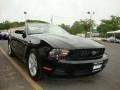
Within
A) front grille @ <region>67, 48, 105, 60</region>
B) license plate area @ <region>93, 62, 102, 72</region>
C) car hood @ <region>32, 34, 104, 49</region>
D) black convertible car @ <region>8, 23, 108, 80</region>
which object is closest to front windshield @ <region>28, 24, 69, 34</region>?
black convertible car @ <region>8, 23, 108, 80</region>

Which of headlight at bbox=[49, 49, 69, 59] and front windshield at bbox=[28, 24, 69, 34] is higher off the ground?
front windshield at bbox=[28, 24, 69, 34]

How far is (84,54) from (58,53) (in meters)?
0.60

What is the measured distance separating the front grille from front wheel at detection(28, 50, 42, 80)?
0.73 m

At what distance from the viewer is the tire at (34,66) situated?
550 cm

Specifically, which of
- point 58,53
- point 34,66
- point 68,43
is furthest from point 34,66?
point 68,43

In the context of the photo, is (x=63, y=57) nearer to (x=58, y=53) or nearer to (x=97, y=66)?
(x=58, y=53)

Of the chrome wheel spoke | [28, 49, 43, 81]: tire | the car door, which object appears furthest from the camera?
the car door

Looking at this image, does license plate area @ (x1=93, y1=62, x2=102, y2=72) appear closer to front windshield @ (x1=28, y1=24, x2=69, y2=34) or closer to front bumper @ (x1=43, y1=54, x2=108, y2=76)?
front bumper @ (x1=43, y1=54, x2=108, y2=76)

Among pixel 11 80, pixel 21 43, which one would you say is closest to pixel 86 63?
pixel 11 80

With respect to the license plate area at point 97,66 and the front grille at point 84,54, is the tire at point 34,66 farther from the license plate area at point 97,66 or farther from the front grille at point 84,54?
the license plate area at point 97,66

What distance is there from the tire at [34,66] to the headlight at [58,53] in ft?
1.30

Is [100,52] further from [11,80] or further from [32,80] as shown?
[11,80]

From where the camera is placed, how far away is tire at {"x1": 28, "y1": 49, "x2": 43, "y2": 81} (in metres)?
5.50

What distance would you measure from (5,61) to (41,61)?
11.3ft
